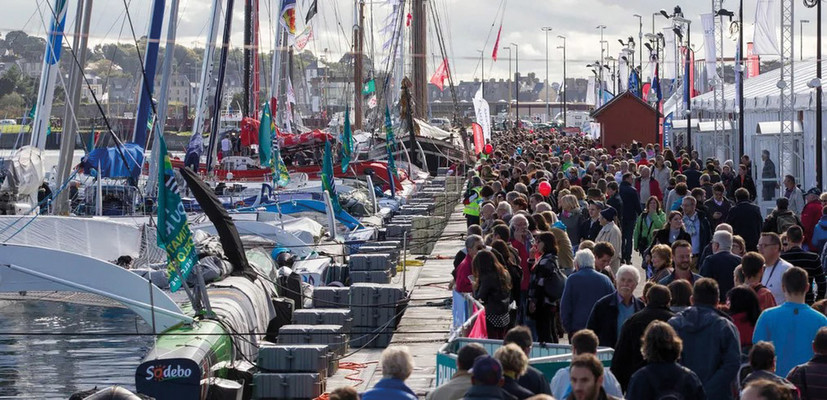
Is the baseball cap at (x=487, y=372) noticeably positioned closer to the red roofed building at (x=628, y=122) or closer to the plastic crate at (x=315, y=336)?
the plastic crate at (x=315, y=336)

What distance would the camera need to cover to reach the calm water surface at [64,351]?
1794 centimetres

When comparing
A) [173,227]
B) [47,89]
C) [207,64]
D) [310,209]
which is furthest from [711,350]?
[310,209]

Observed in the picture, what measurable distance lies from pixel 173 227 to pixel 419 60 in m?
51.3

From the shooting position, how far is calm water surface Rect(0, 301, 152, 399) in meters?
17.9

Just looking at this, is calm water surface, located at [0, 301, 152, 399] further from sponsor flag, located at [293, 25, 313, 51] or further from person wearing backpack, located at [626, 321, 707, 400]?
sponsor flag, located at [293, 25, 313, 51]

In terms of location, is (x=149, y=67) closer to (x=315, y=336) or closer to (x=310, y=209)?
(x=315, y=336)

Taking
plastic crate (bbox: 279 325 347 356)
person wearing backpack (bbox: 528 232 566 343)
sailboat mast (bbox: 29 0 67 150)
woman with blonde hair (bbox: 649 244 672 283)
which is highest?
sailboat mast (bbox: 29 0 67 150)

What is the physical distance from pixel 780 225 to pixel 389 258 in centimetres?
878

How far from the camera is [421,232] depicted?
99.3ft

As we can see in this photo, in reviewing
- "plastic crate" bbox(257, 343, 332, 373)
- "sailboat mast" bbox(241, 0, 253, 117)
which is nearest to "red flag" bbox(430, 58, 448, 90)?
"sailboat mast" bbox(241, 0, 253, 117)

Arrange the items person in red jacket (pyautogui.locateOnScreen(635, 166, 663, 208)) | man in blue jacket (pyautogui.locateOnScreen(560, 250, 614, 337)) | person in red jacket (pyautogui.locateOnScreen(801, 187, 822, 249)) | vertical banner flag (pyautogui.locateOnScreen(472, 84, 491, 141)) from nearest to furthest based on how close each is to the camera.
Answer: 1. man in blue jacket (pyautogui.locateOnScreen(560, 250, 614, 337))
2. person in red jacket (pyautogui.locateOnScreen(801, 187, 822, 249))
3. person in red jacket (pyautogui.locateOnScreen(635, 166, 663, 208))
4. vertical banner flag (pyautogui.locateOnScreen(472, 84, 491, 141))

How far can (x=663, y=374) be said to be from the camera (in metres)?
7.73

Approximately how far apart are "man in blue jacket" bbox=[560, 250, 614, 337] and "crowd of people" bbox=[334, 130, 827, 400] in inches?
0.4

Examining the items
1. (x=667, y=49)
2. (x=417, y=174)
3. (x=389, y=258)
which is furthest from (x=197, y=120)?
(x=667, y=49)
